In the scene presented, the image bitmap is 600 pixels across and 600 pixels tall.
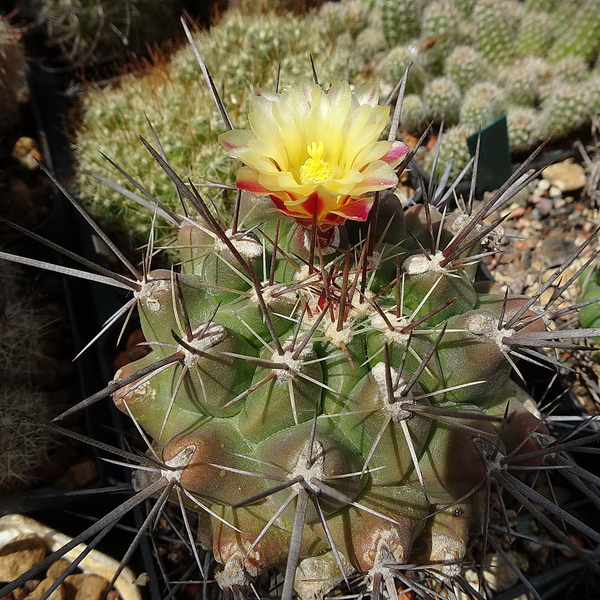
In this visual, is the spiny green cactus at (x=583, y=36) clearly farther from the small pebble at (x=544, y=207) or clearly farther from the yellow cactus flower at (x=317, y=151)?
the yellow cactus flower at (x=317, y=151)

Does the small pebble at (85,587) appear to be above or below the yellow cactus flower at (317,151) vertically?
below

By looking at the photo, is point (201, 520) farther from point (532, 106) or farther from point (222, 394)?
point (532, 106)

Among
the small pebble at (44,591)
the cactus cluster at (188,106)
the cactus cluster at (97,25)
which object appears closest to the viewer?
the small pebble at (44,591)

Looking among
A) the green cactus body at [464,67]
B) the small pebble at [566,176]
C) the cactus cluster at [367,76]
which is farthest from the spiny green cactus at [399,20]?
the small pebble at [566,176]

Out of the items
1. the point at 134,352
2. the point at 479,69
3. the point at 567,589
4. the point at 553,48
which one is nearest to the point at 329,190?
the point at 134,352

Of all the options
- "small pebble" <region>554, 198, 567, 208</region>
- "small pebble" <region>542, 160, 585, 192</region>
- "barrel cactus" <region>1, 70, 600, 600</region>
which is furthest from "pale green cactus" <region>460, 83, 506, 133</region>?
"barrel cactus" <region>1, 70, 600, 600</region>

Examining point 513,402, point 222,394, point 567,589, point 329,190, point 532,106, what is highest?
point 329,190

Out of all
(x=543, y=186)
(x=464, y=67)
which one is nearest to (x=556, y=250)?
(x=543, y=186)

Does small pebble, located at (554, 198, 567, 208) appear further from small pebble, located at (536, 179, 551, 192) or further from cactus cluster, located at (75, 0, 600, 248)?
cactus cluster, located at (75, 0, 600, 248)

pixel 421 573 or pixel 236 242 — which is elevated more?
pixel 236 242
